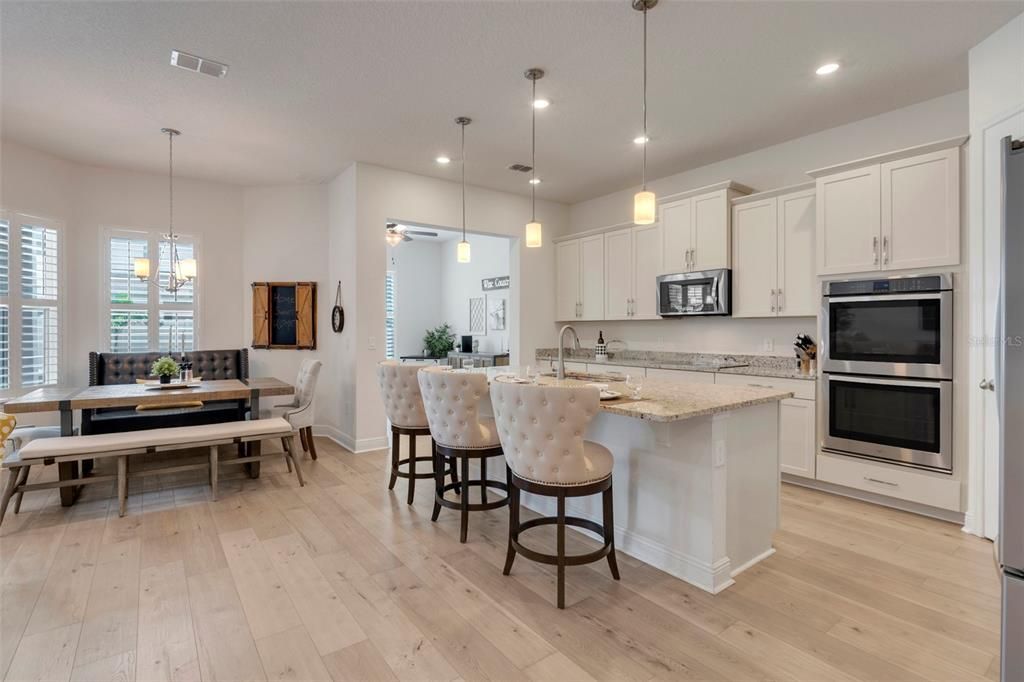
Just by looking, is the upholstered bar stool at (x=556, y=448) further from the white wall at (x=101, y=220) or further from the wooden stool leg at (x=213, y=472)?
the white wall at (x=101, y=220)

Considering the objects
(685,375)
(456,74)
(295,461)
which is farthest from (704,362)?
(295,461)

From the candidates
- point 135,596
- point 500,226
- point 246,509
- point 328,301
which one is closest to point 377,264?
point 328,301

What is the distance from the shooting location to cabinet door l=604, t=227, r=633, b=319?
18.2ft

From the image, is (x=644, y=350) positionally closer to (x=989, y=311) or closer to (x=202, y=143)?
(x=989, y=311)

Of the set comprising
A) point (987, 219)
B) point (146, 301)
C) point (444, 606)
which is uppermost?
point (987, 219)

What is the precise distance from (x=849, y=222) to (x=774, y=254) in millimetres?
707

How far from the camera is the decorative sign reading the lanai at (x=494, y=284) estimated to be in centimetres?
845

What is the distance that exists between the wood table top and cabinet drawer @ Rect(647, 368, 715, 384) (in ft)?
11.2

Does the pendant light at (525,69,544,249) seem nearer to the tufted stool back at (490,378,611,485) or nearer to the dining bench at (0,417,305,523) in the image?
the tufted stool back at (490,378,611,485)

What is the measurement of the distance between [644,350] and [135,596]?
4.89 meters

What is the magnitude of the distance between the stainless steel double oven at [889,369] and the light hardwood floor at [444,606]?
512 mm

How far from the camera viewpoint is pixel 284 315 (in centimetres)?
594

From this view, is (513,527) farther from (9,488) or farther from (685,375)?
(9,488)

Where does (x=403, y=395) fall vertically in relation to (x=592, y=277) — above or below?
below
